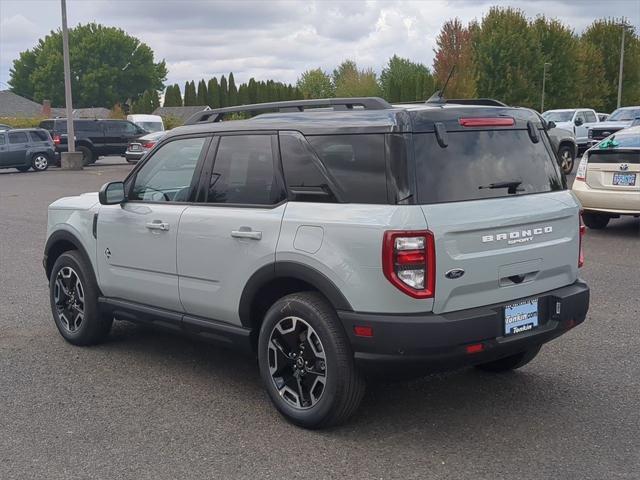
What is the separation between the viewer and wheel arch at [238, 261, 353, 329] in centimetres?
418

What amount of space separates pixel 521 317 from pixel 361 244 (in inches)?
40.6

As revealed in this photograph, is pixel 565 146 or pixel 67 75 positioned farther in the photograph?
pixel 67 75

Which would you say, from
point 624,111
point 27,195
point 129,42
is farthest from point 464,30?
point 129,42

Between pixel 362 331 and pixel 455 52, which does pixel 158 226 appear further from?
pixel 455 52

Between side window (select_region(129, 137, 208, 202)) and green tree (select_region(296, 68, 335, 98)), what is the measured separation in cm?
14246

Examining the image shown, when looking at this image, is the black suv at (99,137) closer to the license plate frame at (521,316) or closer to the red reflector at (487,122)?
the red reflector at (487,122)

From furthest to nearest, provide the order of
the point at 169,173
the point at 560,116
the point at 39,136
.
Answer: the point at 39,136 → the point at 560,116 → the point at 169,173

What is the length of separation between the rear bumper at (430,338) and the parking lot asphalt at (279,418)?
483 millimetres

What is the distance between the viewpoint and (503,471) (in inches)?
152

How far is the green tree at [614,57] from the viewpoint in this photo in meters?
71.7

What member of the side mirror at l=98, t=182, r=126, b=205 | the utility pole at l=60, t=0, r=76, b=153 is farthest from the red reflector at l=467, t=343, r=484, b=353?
the utility pole at l=60, t=0, r=76, b=153

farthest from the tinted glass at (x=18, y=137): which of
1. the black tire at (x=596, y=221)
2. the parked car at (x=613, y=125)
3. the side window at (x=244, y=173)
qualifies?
the side window at (x=244, y=173)

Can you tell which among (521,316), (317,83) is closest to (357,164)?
(521,316)

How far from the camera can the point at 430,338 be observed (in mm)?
3967
